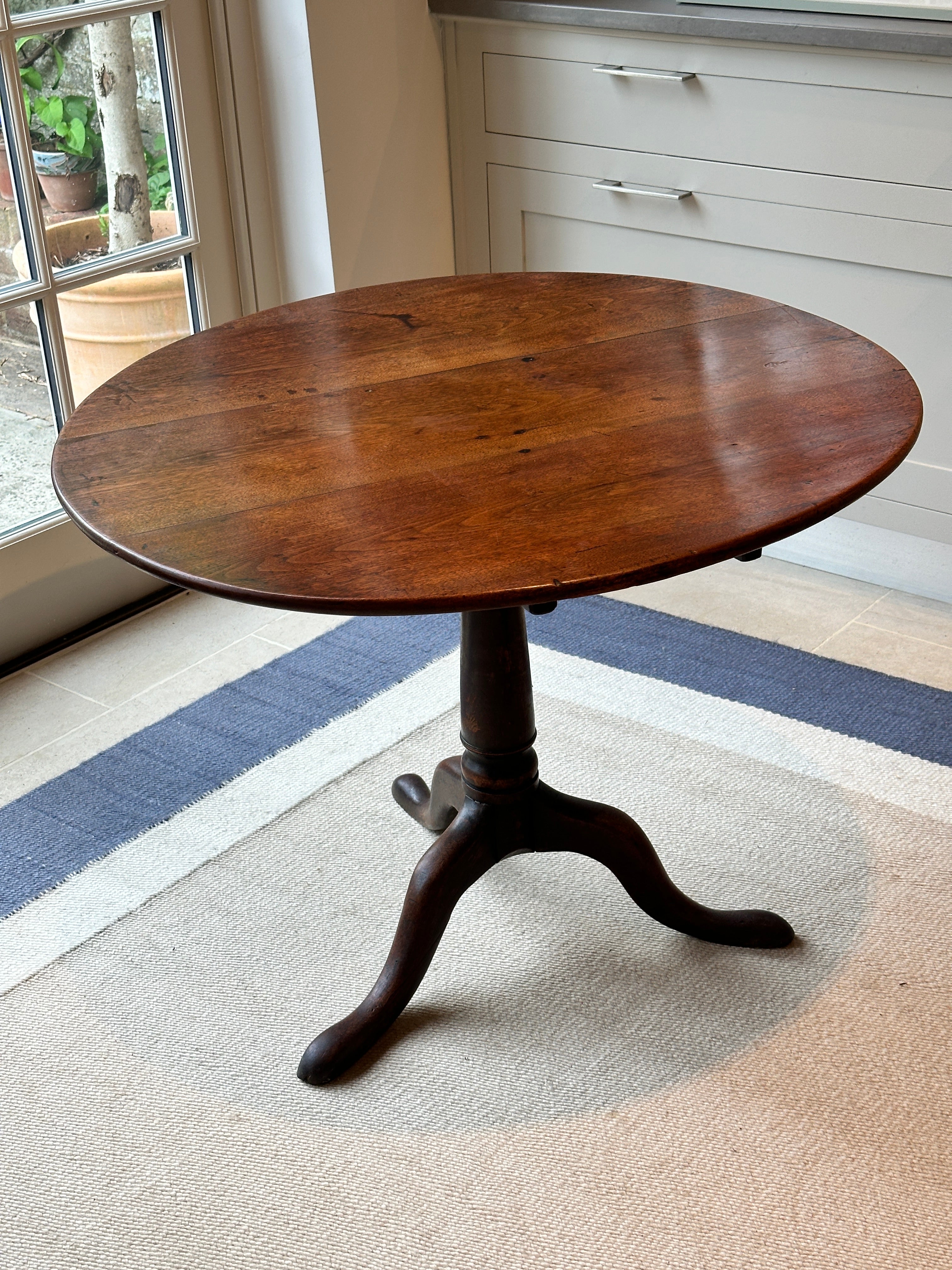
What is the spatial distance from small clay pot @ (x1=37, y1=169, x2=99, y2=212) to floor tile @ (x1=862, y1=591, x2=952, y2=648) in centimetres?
154

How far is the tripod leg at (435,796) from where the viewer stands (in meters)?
1.67

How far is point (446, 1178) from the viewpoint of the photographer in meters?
1.30

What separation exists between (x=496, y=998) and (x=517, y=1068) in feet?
0.37

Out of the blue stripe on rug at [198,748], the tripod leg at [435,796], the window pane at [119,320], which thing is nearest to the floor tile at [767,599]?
the blue stripe on rug at [198,748]

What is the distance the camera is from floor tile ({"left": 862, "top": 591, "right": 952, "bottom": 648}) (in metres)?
2.23

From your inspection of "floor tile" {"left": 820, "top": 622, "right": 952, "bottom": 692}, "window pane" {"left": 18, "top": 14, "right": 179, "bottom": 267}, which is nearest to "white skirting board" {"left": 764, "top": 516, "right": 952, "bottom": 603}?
"floor tile" {"left": 820, "top": 622, "right": 952, "bottom": 692}

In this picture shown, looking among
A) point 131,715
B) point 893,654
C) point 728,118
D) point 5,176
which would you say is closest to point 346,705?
point 131,715

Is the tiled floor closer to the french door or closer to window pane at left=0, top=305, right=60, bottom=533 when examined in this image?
the french door

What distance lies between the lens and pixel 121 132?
2.26 meters

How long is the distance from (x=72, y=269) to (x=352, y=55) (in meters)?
0.66

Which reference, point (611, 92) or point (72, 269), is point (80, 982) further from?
point (611, 92)

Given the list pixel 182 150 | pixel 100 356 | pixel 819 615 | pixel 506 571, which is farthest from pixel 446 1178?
pixel 182 150

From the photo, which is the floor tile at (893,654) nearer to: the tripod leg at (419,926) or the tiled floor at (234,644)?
the tiled floor at (234,644)

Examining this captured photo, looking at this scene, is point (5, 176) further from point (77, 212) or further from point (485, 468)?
point (485, 468)
